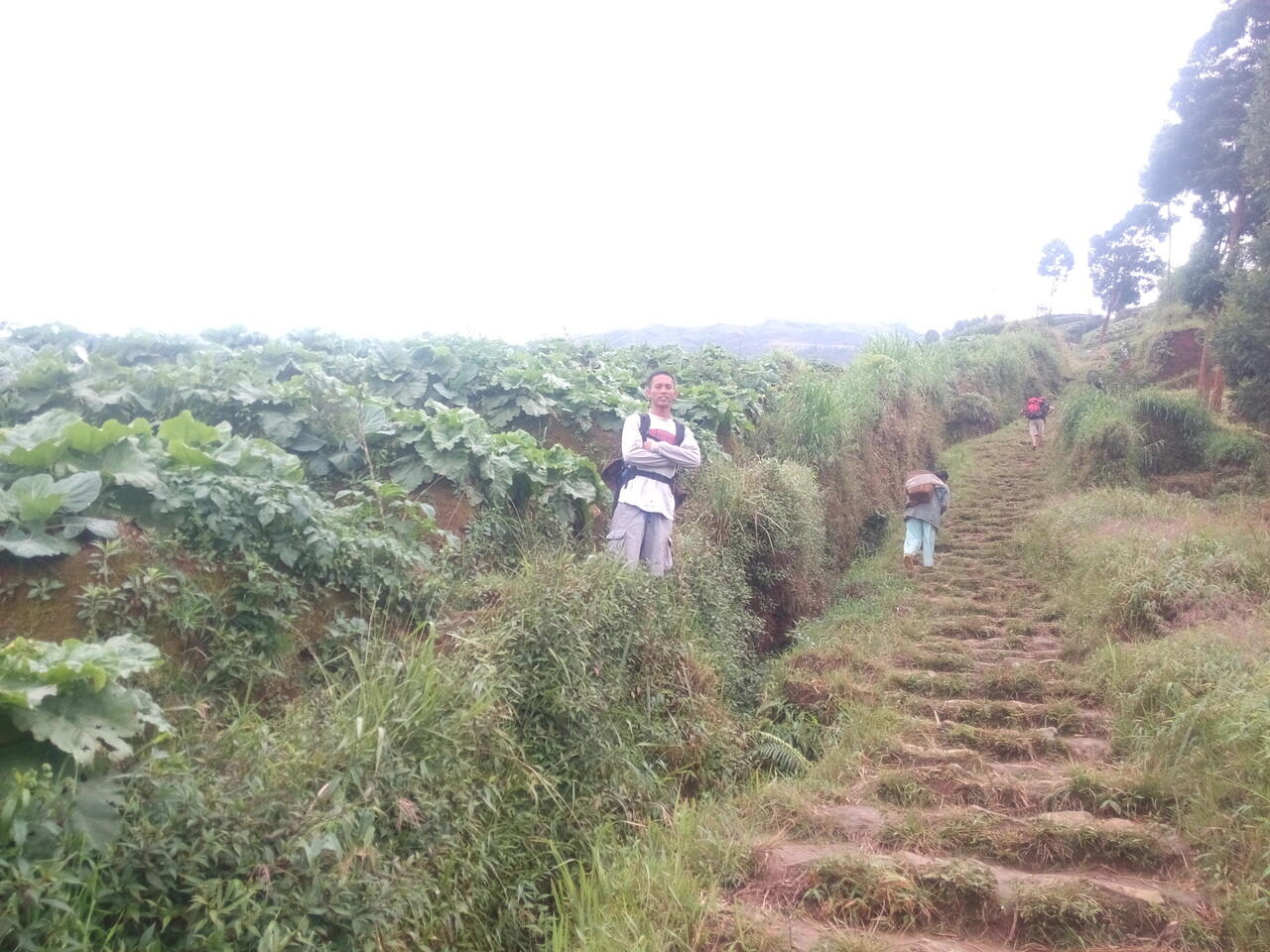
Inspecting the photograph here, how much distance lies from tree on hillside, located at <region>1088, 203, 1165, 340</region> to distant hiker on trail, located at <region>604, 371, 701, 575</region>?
1244 inches

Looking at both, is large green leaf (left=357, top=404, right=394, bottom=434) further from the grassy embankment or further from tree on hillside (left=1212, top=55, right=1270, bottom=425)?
tree on hillside (left=1212, top=55, right=1270, bottom=425)

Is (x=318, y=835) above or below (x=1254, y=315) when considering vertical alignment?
below

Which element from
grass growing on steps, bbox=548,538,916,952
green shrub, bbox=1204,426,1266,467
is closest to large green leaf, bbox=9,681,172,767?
grass growing on steps, bbox=548,538,916,952

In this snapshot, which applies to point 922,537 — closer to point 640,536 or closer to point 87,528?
point 640,536

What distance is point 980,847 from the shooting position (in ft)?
12.7

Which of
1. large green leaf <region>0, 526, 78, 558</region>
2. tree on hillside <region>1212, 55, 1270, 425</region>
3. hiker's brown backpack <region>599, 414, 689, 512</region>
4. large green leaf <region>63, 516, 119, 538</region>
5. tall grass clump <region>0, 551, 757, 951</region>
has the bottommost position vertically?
tall grass clump <region>0, 551, 757, 951</region>

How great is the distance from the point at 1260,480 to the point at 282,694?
13.2 metres

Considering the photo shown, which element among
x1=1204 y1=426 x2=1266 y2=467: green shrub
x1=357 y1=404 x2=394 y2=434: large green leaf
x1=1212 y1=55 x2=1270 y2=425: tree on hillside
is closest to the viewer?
x1=357 y1=404 x2=394 y2=434: large green leaf

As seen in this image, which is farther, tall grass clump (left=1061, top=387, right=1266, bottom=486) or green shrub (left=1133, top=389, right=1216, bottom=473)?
green shrub (left=1133, top=389, right=1216, bottom=473)

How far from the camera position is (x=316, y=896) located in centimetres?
252

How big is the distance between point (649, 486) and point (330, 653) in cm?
254

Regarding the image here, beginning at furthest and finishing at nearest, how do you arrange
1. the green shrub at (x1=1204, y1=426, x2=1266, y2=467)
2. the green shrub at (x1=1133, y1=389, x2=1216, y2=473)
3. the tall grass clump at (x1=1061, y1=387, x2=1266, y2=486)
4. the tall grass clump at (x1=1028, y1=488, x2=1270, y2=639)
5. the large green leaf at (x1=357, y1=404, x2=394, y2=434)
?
the green shrub at (x1=1133, y1=389, x2=1216, y2=473), the tall grass clump at (x1=1061, y1=387, x2=1266, y2=486), the green shrub at (x1=1204, y1=426, x2=1266, y2=467), the tall grass clump at (x1=1028, y1=488, x2=1270, y2=639), the large green leaf at (x1=357, y1=404, x2=394, y2=434)

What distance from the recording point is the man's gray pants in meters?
5.63

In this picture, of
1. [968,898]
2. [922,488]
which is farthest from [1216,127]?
[968,898]
